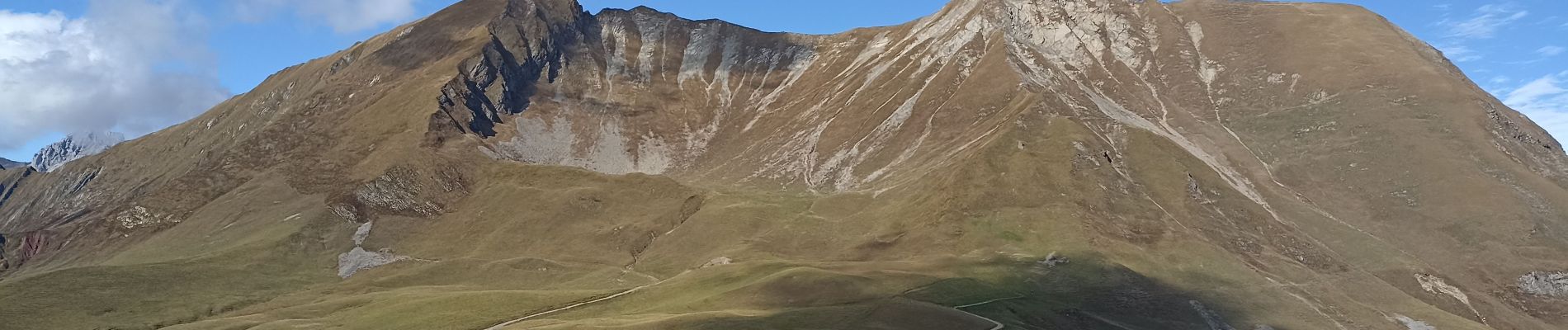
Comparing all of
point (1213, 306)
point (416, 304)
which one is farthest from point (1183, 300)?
point (416, 304)

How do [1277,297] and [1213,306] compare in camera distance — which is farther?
[1277,297]

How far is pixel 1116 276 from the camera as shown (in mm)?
194875

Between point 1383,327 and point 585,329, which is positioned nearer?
point 585,329

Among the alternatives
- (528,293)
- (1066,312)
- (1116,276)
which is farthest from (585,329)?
(1116,276)

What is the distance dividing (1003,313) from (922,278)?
2265 centimetres

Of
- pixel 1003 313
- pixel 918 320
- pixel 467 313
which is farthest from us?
pixel 467 313

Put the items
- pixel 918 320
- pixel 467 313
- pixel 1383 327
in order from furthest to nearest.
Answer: pixel 1383 327
pixel 467 313
pixel 918 320

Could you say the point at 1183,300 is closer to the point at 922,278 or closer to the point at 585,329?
the point at 922,278

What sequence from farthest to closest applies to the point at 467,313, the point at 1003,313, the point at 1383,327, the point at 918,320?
the point at 1383,327, the point at 467,313, the point at 1003,313, the point at 918,320

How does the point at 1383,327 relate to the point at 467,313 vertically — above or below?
below

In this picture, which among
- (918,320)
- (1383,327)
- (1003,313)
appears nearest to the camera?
(918,320)

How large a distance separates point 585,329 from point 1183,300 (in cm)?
10542

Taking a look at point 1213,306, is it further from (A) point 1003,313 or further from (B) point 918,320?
(B) point 918,320

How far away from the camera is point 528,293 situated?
19250 cm
